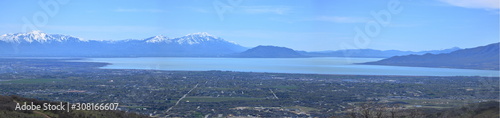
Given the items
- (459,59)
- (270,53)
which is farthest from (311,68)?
(270,53)

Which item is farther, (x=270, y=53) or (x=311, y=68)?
(x=270, y=53)

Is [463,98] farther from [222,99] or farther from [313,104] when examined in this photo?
[222,99]

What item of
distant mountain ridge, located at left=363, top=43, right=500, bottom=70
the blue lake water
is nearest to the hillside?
distant mountain ridge, located at left=363, top=43, right=500, bottom=70

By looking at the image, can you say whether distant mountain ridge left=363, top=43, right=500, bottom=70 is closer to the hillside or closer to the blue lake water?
the blue lake water

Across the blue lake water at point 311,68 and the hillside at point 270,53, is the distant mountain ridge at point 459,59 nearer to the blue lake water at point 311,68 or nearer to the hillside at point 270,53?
the blue lake water at point 311,68

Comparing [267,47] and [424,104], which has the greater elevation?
[267,47]

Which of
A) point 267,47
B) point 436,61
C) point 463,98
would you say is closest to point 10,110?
point 463,98

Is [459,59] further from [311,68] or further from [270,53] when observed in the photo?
[270,53]

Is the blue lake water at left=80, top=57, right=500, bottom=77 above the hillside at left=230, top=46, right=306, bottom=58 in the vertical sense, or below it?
below

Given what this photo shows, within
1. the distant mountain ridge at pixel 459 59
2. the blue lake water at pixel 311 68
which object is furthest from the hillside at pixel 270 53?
the blue lake water at pixel 311 68
